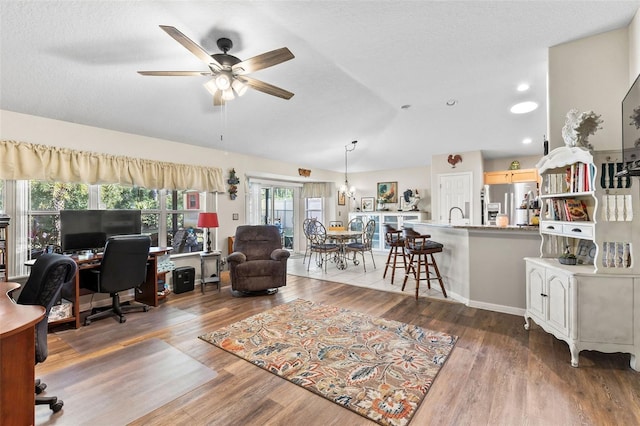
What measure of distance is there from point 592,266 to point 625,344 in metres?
0.60

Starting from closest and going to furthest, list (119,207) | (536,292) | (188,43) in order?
(188,43) < (536,292) < (119,207)

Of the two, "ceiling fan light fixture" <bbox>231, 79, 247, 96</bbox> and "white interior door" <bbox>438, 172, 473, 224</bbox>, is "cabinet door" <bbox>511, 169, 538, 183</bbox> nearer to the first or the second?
"white interior door" <bbox>438, 172, 473, 224</bbox>

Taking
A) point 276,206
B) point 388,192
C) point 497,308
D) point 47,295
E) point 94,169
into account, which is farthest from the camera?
point 388,192

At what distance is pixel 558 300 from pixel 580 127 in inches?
57.7

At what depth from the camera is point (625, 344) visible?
2166 millimetres

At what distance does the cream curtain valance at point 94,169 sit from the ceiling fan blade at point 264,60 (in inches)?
101

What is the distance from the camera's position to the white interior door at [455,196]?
600cm

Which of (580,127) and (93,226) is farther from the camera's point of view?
(93,226)

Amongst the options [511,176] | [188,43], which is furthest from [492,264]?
[188,43]

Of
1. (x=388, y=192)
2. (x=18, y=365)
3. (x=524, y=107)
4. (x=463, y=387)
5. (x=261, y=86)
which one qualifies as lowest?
(x=463, y=387)

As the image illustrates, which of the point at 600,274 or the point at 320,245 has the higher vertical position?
the point at 600,274

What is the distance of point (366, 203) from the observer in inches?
325

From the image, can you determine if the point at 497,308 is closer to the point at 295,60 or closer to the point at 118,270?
the point at 295,60

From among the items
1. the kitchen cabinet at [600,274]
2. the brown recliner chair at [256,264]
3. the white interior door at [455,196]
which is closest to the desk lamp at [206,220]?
the brown recliner chair at [256,264]
